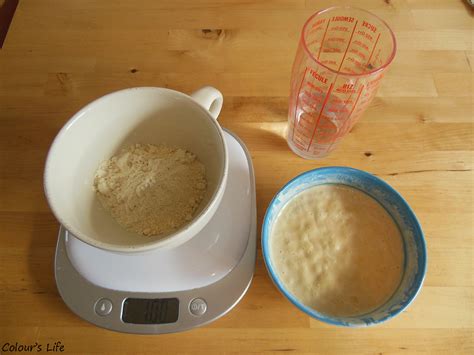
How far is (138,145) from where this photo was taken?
0.55 m

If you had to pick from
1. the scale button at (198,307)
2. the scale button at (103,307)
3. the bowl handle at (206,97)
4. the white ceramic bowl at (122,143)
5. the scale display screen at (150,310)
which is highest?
the bowl handle at (206,97)

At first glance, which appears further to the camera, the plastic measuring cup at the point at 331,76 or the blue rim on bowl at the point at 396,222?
the plastic measuring cup at the point at 331,76

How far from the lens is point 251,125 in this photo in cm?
67

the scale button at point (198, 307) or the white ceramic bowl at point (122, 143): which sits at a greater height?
the white ceramic bowl at point (122, 143)

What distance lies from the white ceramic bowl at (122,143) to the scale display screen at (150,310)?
0.30ft

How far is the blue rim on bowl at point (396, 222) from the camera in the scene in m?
0.42

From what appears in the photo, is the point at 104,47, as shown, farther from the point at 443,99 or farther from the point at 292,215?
the point at 443,99

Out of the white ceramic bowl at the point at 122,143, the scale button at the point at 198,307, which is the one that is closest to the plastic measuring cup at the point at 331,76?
the white ceramic bowl at the point at 122,143

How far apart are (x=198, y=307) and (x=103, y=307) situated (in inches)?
5.3

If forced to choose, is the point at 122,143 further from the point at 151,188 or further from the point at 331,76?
the point at 331,76

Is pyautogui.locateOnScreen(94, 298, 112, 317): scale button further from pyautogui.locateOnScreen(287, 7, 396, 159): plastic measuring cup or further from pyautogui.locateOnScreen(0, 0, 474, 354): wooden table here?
pyautogui.locateOnScreen(287, 7, 396, 159): plastic measuring cup

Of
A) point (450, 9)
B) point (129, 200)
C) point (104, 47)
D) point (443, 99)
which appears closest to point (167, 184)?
point (129, 200)

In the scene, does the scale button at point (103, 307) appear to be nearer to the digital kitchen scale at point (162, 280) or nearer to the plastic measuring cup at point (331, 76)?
the digital kitchen scale at point (162, 280)

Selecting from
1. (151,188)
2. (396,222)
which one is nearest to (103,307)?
(151,188)
